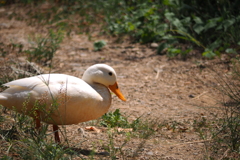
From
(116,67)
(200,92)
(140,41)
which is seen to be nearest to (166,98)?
(200,92)

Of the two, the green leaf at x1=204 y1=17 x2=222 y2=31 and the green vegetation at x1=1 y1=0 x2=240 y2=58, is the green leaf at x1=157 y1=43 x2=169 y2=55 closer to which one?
the green vegetation at x1=1 y1=0 x2=240 y2=58

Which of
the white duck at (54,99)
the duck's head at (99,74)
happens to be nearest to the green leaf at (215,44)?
the duck's head at (99,74)

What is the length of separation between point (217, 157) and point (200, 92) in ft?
6.73

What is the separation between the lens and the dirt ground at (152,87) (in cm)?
310

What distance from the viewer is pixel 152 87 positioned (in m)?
4.88

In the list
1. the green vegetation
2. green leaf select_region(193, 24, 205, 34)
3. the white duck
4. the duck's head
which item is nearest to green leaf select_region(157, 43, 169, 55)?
the green vegetation

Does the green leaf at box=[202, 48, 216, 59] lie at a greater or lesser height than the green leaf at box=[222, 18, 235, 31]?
lesser

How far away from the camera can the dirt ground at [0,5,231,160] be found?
3.10 m

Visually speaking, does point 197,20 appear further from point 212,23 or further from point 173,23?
point 173,23

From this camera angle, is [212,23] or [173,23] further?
[173,23]

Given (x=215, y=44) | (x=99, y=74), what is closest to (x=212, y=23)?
(x=215, y=44)

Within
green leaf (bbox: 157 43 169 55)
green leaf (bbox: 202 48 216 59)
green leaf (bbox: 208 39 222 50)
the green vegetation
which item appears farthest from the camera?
green leaf (bbox: 157 43 169 55)

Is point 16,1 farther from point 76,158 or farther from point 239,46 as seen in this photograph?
point 76,158

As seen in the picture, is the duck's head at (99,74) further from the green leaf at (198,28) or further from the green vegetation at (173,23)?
the green leaf at (198,28)
